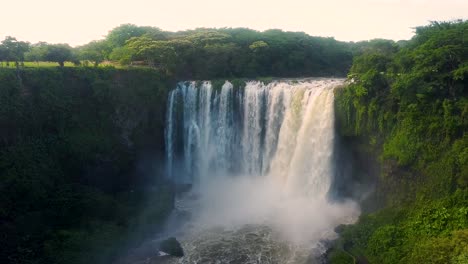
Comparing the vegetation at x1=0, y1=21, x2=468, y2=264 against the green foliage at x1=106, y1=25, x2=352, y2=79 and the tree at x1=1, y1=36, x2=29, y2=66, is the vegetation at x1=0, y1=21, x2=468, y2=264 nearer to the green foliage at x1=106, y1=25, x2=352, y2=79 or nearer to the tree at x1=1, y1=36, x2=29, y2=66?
the tree at x1=1, y1=36, x2=29, y2=66

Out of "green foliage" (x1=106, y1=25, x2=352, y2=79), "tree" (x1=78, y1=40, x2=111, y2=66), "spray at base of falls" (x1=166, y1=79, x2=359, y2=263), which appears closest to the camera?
"spray at base of falls" (x1=166, y1=79, x2=359, y2=263)

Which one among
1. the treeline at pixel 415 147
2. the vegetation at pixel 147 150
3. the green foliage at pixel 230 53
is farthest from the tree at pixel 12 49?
the treeline at pixel 415 147

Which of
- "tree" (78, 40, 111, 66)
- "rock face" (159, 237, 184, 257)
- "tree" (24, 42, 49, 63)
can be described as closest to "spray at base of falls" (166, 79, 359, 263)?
"rock face" (159, 237, 184, 257)

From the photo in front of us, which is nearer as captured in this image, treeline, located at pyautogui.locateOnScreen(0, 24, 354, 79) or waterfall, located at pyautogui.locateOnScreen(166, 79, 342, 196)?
waterfall, located at pyautogui.locateOnScreen(166, 79, 342, 196)

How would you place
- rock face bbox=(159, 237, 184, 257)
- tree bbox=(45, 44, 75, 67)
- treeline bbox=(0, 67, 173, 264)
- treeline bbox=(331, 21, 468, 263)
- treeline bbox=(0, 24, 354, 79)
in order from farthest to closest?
treeline bbox=(0, 24, 354, 79), tree bbox=(45, 44, 75, 67), rock face bbox=(159, 237, 184, 257), treeline bbox=(0, 67, 173, 264), treeline bbox=(331, 21, 468, 263)

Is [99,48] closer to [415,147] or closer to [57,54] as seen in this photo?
[57,54]

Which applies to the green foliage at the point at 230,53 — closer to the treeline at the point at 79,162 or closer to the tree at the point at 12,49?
the treeline at the point at 79,162
